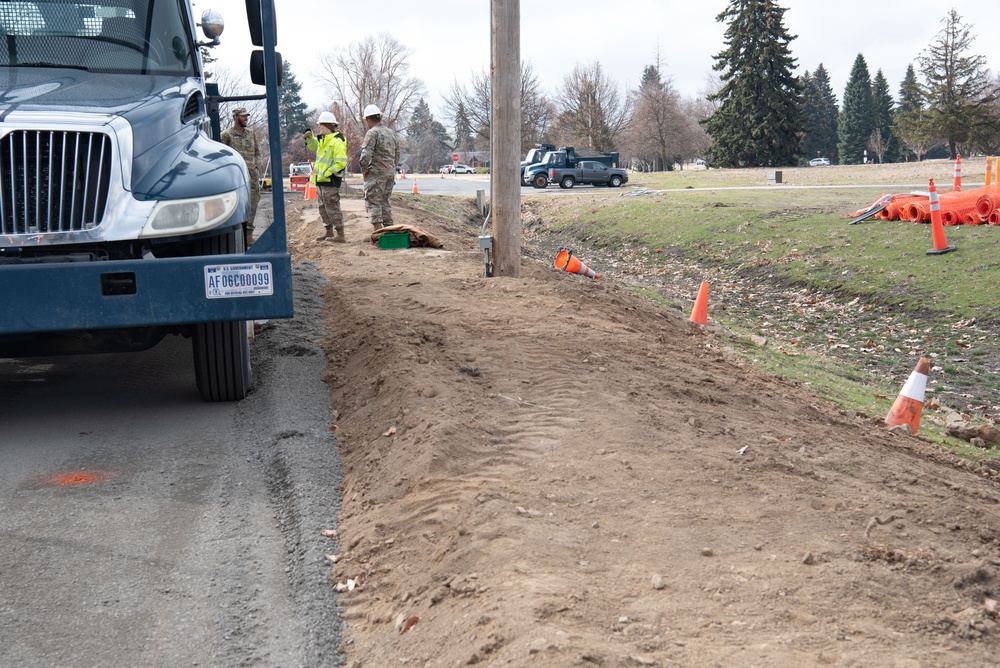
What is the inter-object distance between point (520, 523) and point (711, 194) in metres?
26.4

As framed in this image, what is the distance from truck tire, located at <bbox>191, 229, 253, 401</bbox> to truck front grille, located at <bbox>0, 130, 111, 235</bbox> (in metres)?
0.92

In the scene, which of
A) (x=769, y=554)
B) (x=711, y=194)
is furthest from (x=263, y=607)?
(x=711, y=194)

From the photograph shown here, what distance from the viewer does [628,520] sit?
13.5 feet

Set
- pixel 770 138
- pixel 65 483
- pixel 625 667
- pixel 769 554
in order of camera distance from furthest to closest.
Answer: pixel 770 138
pixel 65 483
pixel 769 554
pixel 625 667

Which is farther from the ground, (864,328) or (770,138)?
(770,138)

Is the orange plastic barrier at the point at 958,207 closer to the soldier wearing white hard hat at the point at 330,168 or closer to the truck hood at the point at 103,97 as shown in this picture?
the soldier wearing white hard hat at the point at 330,168

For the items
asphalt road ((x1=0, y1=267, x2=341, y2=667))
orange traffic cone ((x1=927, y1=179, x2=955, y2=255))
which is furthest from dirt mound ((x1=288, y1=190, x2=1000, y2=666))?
orange traffic cone ((x1=927, y1=179, x2=955, y2=255))

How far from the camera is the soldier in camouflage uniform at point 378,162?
48.0ft

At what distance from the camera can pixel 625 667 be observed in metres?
2.88

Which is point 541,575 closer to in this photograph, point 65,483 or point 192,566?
point 192,566

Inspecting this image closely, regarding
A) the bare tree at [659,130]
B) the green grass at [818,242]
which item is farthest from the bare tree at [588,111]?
the green grass at [818,242]

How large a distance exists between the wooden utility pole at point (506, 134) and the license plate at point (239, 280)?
17.4 feet

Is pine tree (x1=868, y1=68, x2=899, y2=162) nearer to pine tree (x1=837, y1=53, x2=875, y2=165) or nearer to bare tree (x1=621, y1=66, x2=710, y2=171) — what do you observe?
pine tree (x1=837, y1=53, x2=875, y2=165)

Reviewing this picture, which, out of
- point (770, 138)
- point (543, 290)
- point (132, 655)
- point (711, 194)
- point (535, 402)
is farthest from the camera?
point (770, 138)
